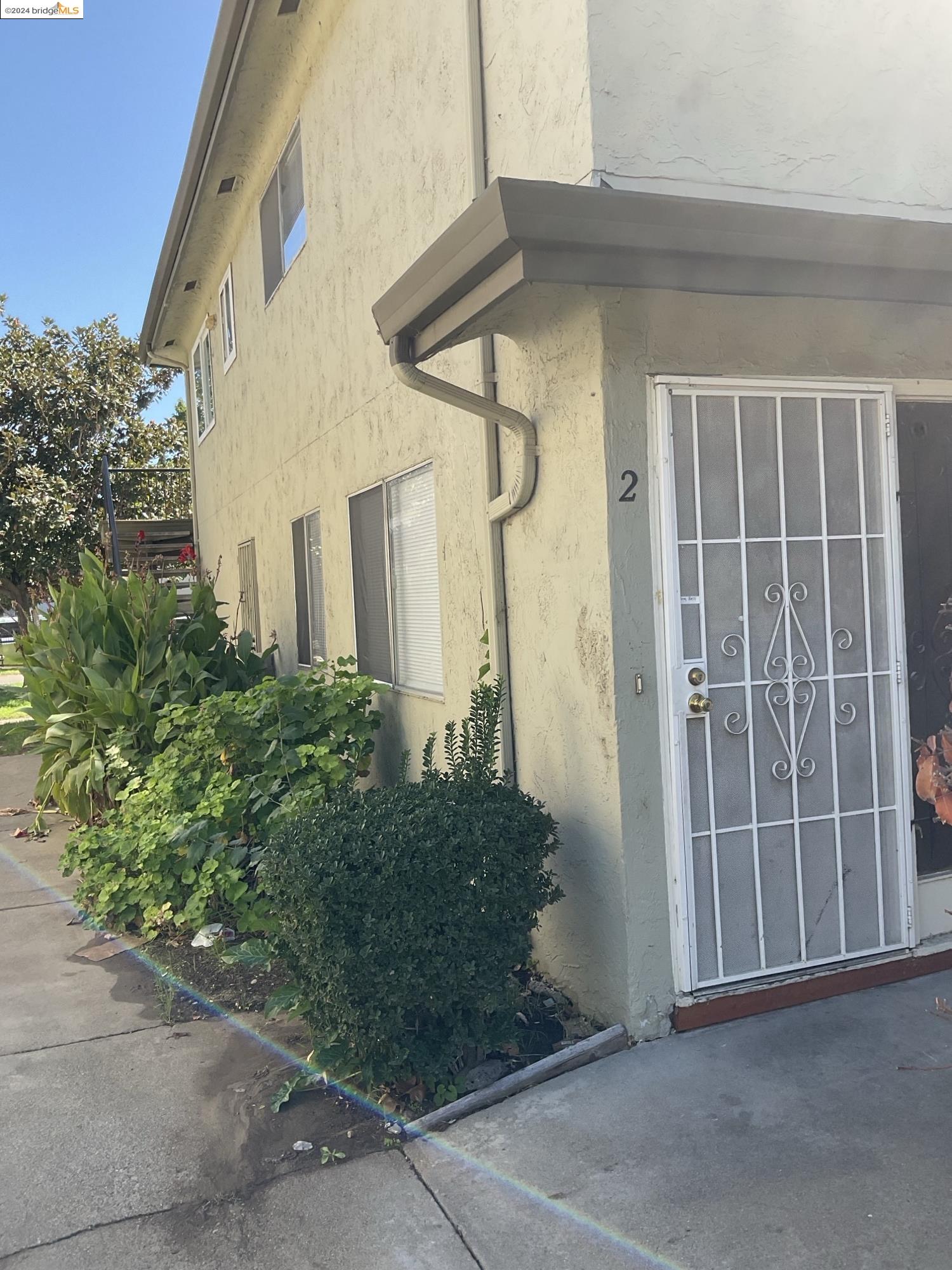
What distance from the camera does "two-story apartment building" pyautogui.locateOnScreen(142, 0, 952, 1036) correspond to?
11.5 ft

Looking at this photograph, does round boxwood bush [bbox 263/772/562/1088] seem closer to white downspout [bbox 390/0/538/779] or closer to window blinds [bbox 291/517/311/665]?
white downspout [bbox 390/0/538/779]

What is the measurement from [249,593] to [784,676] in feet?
25.7

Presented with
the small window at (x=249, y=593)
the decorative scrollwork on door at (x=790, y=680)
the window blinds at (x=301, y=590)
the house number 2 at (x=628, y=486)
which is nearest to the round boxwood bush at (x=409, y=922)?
the decorative scrollwork on door at (x=790, y=680)

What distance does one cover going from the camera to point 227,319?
1121 cm

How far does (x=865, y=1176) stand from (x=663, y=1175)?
1.82 ft

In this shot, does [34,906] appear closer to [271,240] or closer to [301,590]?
[301,590]

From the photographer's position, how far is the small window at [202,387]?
12836 millimetres

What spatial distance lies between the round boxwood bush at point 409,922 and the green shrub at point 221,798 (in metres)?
1.58

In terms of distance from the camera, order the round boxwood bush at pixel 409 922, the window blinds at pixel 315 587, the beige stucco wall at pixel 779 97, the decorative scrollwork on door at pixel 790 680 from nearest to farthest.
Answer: the round boxwood bush at pixel 409 922, the beige stucco wall at pixel 779 97, the decorative scrollwork on door at pixel 790 680, the window blinds at pixel 315 587

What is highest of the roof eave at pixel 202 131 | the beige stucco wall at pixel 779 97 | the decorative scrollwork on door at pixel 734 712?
the roof eave at pixel 202 131

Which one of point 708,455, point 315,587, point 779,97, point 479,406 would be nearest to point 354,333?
point 315,587

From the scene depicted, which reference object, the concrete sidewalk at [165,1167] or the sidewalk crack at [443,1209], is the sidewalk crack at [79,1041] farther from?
the sidewalk crack at [443,1209]

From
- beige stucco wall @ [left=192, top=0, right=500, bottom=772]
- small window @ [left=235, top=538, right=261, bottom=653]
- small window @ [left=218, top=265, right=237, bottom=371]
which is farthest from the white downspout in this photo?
small window @ [left=218, top=265, right=237, bottom=371]

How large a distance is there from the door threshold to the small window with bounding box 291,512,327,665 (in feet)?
15.2
